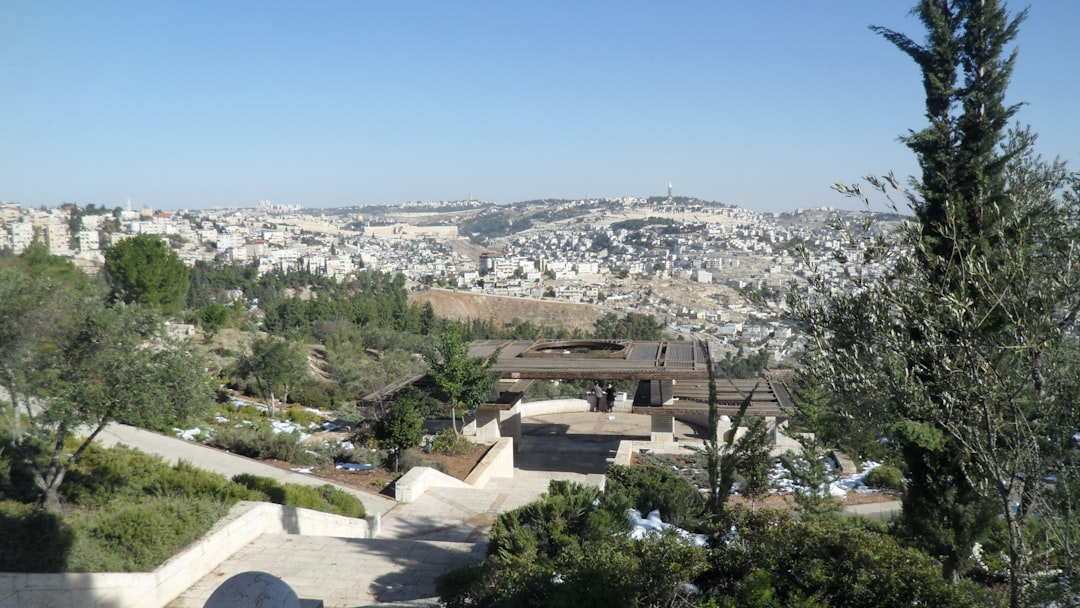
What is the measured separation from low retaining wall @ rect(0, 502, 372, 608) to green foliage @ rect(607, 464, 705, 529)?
433 centimetres

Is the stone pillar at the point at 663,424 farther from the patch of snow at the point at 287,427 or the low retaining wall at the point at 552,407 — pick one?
the patch of snow at the point at 287,427

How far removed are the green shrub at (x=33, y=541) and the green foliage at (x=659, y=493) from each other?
18.2ft

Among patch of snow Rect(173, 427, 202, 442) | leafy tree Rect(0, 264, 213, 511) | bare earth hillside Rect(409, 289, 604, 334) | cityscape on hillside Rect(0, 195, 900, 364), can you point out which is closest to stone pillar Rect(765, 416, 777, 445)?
leafy tree Rect(0, 264, 213, 511)

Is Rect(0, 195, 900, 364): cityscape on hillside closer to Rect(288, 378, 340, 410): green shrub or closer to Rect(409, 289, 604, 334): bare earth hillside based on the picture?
Rect(409, 289, 604, 334): bare earth hillside

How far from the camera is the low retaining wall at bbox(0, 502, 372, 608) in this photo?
5.67 metres

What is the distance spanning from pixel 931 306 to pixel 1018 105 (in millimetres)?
3635

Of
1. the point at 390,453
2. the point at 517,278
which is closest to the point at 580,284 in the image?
the point at 517,278

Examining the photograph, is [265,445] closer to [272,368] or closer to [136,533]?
[136,533]

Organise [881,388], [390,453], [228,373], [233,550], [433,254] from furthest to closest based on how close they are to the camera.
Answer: [433,254] < [228,373] < [390,453] < [233,550] < [881,388]

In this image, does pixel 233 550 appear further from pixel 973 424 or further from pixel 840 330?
pixel 973 424

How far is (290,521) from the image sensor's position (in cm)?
869

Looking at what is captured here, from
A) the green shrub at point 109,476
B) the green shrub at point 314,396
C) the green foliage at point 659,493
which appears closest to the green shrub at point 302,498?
the green shrub at point 109,476

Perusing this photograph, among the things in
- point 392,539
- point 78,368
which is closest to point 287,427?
point 392,539

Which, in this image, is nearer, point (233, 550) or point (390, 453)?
point (233, 550)
